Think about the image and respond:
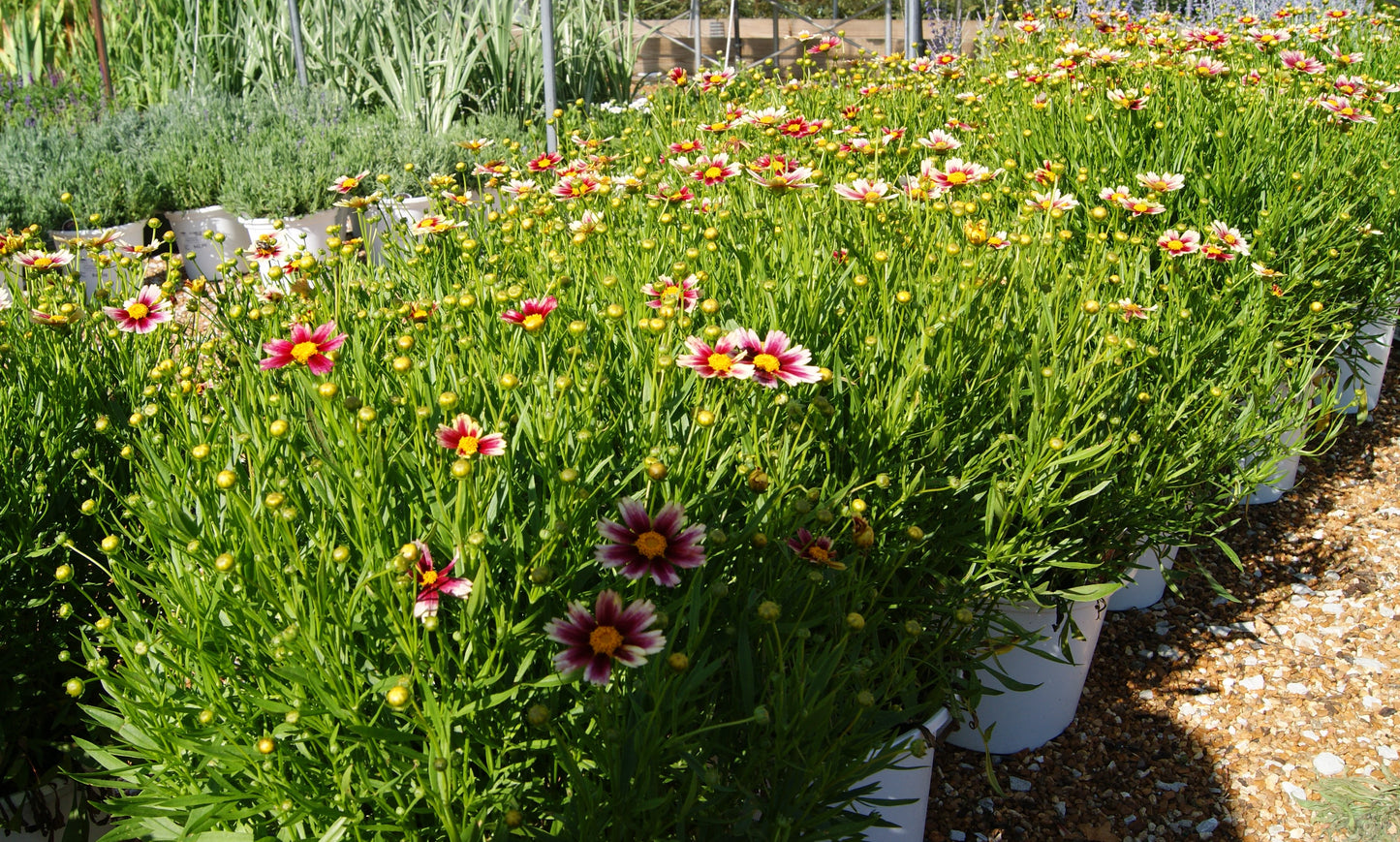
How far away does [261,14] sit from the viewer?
6.93 m

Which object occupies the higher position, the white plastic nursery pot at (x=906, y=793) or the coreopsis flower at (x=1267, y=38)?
the coreopsis flower at (x=1267, y=38)

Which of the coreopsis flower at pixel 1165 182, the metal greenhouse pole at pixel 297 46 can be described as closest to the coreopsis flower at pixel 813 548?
the coreopsis flower at pixel 1165 182

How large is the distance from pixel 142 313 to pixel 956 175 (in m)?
1.61

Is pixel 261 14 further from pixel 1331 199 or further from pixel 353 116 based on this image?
pixel 1331 199

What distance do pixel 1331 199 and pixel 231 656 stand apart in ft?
9.79

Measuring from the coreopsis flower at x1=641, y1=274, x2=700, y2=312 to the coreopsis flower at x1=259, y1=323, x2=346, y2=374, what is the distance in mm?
487

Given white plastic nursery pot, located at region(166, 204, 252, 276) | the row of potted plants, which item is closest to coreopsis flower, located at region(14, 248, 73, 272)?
the row of potted plants

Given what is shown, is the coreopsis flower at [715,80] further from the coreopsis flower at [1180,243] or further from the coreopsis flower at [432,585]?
the coreopsis flower at [432,585]

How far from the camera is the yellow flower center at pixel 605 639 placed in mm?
1144

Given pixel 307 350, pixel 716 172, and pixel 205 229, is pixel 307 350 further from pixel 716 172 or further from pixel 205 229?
pixel 205 229

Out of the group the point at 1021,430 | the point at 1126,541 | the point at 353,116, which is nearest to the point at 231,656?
the point at 1021,430

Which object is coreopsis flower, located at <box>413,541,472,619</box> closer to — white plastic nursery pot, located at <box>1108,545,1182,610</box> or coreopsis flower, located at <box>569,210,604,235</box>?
coreopsis flower, located at <box>569,210,604,235</box>

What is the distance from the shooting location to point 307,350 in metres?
1.47

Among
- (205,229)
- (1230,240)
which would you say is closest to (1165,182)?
(1230,240)
